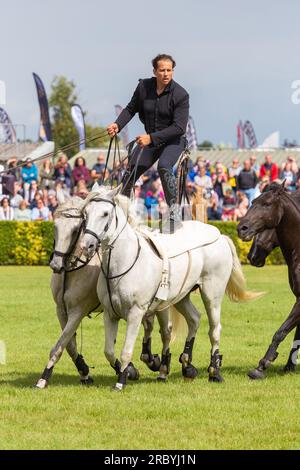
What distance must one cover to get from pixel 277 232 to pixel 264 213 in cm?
41

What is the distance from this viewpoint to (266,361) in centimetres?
1021

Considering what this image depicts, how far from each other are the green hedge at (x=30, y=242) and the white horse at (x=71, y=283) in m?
17.0

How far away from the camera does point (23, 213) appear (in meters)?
27.7

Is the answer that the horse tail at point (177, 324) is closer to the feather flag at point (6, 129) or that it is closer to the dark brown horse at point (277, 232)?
the dark brown horse at point (277, 232)

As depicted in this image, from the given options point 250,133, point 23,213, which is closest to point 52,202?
point 23,213

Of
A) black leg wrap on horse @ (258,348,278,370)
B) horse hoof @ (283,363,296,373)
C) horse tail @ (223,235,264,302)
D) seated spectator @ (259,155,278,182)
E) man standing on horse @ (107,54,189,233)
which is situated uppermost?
man standing on horse @ (107,54,189,233)

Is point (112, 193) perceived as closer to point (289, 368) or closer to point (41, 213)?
point (289, 368)

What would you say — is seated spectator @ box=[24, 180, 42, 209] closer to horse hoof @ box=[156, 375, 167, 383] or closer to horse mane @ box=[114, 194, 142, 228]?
horse hoof @ box=[156, 375, 167, 383]

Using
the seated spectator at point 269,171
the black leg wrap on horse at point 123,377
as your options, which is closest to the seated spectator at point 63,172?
the seated spectator at point 269,171

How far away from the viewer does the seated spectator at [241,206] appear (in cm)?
2809

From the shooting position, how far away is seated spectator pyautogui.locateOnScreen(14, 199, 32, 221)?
2775cm

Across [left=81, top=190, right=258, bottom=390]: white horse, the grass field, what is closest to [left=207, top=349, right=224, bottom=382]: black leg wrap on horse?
[left=81, top=190, right=258, bottom=390]: white horse

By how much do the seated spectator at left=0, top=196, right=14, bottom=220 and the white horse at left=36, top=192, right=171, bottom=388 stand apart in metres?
18.1

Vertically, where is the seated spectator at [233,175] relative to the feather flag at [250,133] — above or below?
Result: above
